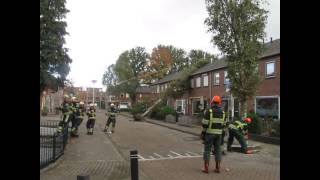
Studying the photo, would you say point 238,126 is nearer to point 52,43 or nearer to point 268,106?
point 268,106

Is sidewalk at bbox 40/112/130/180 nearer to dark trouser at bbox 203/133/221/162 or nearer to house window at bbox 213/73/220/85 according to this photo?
→ dark trouser at bbox 203/133/221/162

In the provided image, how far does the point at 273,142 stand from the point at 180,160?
21.3 ft

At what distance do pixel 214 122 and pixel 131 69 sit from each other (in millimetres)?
80035

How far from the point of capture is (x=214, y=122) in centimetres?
1002

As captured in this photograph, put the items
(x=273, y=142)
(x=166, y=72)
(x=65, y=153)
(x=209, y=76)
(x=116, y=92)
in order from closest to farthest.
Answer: (x=65, y=153) → (x=273, y=142) → (x=209, y=76) → (x=166, y=72) → (x=116, y=92)

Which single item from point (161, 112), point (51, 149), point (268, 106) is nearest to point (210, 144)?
point (51, 149)

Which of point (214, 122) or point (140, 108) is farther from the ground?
point (214, 122)

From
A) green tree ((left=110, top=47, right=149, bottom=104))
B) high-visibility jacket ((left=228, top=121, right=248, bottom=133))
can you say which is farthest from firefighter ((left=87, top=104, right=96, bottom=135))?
green tree ((left=110, top=47, right=149, bottom=104))

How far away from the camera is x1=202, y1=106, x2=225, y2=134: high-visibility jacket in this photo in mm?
10016
